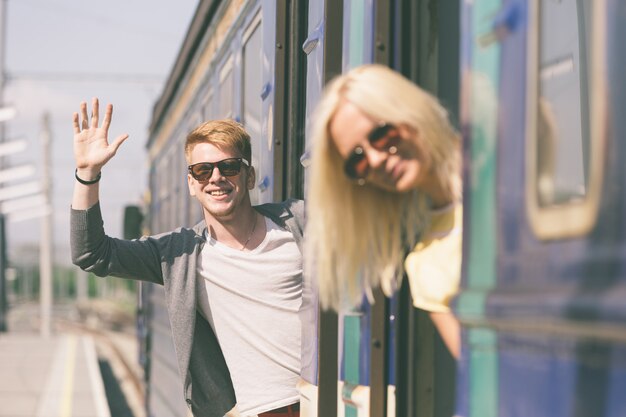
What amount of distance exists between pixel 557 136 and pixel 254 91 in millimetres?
2758

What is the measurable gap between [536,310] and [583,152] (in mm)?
448

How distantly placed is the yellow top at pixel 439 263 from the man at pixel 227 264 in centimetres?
143

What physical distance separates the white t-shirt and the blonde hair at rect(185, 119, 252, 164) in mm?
278

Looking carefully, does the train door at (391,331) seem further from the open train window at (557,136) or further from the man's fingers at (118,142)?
the man's fingers at (118,142)

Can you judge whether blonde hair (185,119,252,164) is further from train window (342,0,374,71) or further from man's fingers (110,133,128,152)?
train window (342,0,374,71)

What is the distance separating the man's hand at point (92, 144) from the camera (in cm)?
325

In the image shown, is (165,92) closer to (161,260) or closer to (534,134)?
(161,260)

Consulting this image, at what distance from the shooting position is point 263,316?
334 cm

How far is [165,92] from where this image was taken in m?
9.18

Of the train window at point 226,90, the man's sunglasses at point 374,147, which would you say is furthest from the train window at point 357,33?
the train window at point 226,90

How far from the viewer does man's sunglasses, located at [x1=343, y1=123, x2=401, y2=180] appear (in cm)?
183

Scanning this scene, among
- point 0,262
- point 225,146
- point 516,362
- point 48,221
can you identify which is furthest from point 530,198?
point 48,221

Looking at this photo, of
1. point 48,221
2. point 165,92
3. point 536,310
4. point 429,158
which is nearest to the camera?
point 536,310

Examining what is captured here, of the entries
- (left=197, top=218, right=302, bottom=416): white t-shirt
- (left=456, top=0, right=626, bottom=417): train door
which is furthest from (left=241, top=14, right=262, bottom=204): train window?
(left=456, top=0, right=626, bottom=417): train door
